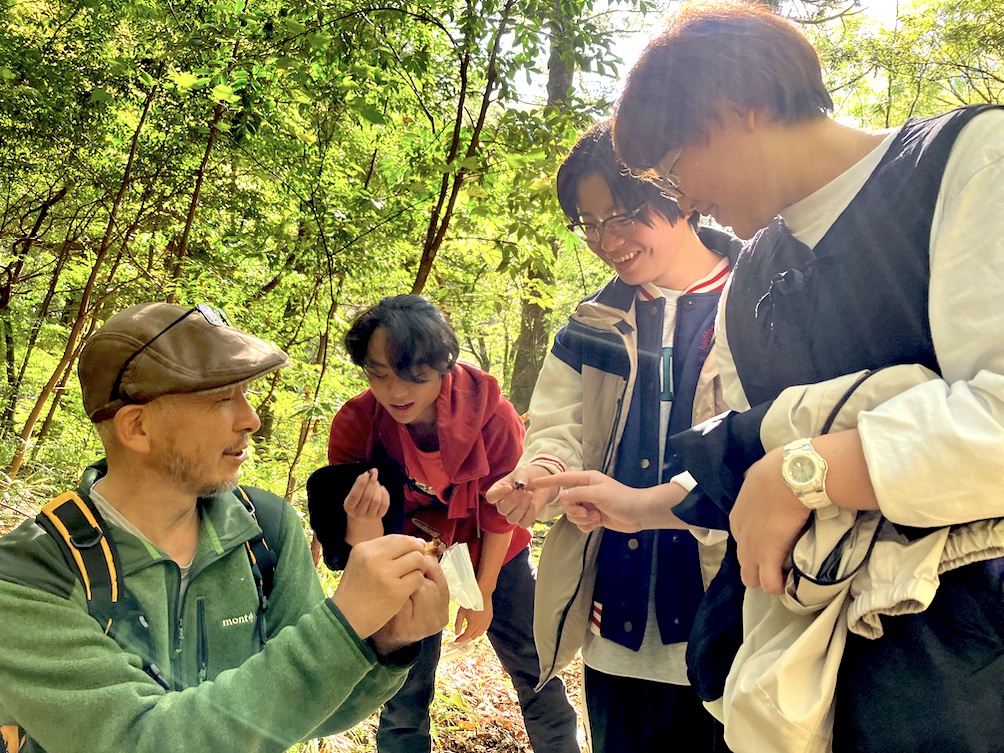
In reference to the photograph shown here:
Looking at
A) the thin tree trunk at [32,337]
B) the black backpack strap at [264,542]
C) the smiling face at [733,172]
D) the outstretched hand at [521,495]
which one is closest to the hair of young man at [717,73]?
the smiling face at [733,172]

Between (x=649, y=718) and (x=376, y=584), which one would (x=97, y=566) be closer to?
(x=376, y=584)

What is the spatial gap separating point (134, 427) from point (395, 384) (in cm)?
95

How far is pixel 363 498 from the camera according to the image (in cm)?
230

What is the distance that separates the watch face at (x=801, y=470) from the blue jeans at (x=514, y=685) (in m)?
1.86

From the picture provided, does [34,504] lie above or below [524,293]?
below

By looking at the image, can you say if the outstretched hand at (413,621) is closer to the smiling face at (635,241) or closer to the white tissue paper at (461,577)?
the white tissue paper at (461,577)

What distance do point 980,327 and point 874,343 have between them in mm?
137

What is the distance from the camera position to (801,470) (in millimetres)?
889

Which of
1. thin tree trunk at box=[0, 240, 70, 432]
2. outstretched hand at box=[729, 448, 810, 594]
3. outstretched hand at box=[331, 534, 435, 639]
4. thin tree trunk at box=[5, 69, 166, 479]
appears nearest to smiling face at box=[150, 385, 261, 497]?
outstretched hand at box=[331, 534, 435, 639]

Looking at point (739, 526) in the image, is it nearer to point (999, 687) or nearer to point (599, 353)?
point (999, 687)

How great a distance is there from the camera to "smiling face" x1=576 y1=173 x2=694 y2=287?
1864 millimetres

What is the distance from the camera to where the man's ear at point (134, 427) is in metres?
1.55

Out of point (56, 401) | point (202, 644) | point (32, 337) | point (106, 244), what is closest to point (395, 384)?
point (202, 644)

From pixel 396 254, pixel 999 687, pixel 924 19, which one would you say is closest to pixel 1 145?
pixel 396 254
